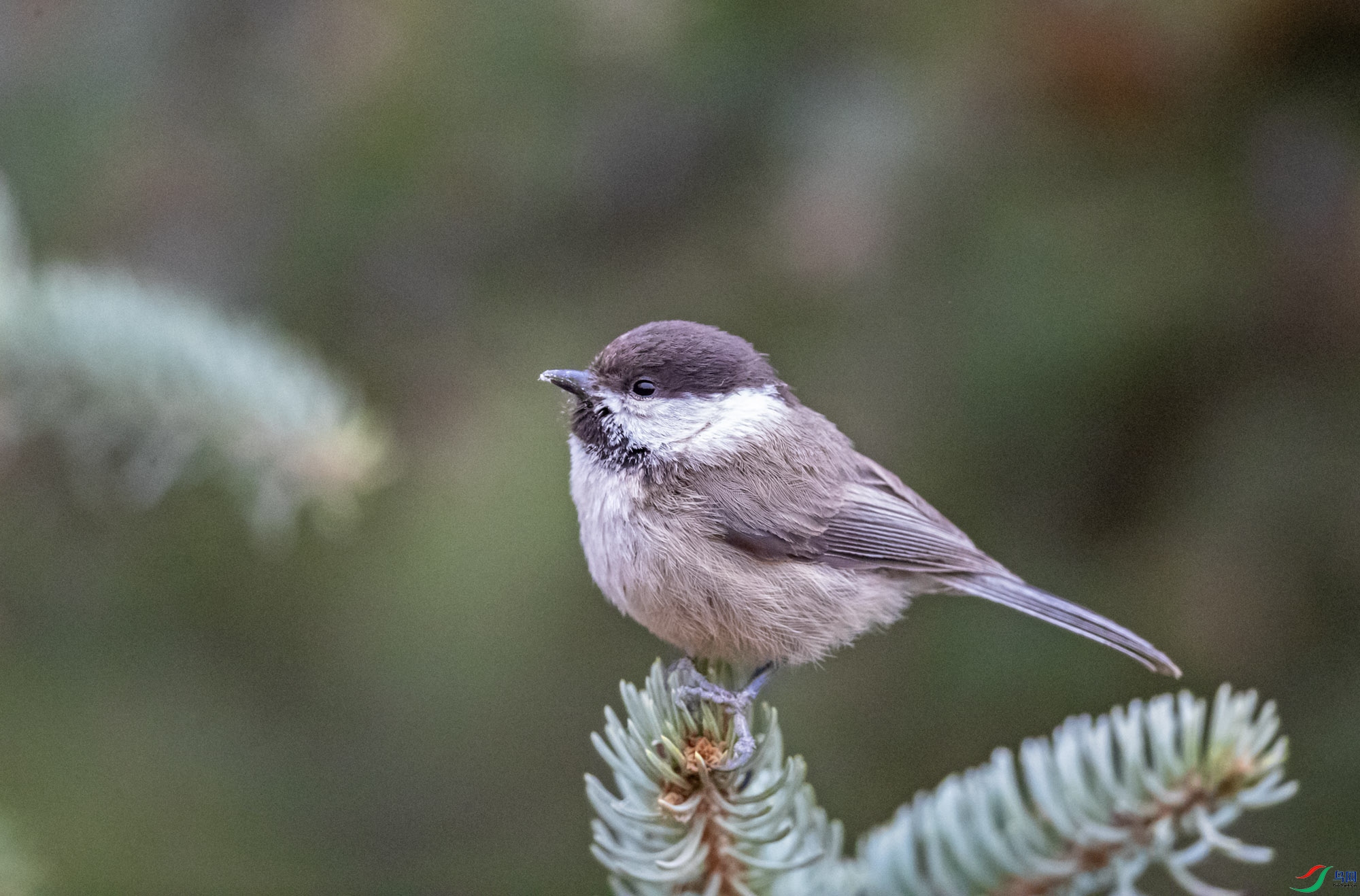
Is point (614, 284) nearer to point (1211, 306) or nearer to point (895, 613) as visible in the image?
point (895, 613)

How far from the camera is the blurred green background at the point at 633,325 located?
6.81 feet

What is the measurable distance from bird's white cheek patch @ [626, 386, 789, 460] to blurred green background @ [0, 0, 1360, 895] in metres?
0.25

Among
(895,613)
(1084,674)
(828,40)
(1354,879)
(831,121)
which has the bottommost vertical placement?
(1354,879)

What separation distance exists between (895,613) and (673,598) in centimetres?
56

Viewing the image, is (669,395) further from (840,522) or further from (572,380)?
(840,522)

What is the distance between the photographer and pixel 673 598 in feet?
6.22

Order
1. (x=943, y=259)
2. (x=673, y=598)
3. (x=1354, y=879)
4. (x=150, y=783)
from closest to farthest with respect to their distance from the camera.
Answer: (x=1354, y=879) < (x=673, y=598) < (x=150, y=783) < (x=943, y=259)

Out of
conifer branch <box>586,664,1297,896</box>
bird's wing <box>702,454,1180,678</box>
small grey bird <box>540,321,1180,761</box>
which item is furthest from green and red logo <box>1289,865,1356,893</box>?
bird's wing <box>702,454,1180,678</box>

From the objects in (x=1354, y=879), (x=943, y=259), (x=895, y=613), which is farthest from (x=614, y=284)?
(x=1354, y=879)

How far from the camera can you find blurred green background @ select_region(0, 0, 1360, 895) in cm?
207

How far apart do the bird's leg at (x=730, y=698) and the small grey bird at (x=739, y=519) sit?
0.12 m

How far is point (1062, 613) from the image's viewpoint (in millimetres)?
1967

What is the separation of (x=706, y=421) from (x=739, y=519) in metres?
0.24

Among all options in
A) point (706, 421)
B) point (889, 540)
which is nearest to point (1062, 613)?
point (889, 540)
